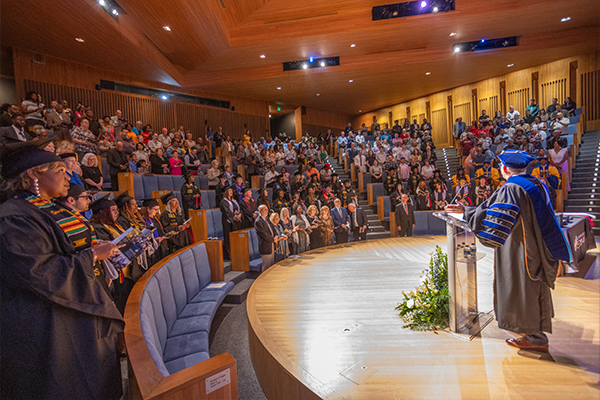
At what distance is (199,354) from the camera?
2268mm

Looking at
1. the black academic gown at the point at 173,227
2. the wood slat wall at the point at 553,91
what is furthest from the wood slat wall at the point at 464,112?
the black academic gown at the point at 173,227

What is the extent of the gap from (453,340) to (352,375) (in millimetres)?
873

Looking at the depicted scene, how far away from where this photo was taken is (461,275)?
2.33 meters

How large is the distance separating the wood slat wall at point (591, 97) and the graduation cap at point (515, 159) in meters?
11.9

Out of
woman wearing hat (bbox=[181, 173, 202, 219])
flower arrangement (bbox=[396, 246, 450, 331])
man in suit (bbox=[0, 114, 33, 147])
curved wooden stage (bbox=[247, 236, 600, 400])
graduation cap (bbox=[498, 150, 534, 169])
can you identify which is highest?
man in suit (bbox=[0, 114, 33, 147])

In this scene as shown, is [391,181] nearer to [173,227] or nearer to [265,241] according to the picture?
[265,241]

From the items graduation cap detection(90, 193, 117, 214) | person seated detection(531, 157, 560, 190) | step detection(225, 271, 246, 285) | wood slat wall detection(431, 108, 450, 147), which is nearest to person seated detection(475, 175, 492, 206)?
person seated detection(531, 157, 560, 190)

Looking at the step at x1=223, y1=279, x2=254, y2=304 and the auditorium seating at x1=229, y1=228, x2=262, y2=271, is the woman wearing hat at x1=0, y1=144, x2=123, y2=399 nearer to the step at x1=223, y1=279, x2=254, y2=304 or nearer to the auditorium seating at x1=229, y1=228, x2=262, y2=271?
the step at x1=223, y1=279, x2=254, y2=304

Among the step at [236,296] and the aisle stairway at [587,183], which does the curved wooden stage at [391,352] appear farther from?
the aisle stairway at [587,183]

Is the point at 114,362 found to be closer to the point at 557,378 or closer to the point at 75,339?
the point at 75,339

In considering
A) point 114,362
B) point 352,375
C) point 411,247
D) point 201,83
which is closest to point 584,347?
point 352,375

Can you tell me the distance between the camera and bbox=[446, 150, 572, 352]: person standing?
2.10m

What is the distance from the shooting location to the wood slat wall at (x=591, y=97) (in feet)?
34.6

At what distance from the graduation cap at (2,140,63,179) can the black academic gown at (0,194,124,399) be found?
0.18 meters
